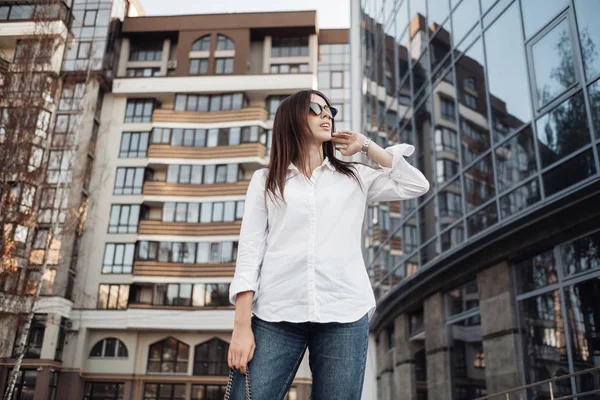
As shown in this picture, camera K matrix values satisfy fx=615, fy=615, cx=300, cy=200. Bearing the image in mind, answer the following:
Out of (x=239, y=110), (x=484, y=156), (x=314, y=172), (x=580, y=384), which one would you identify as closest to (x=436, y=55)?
(x=484, y=156)

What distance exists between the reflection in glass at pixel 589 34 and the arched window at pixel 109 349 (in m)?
32.8

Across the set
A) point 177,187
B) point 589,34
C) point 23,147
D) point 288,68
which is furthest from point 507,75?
point 288,68

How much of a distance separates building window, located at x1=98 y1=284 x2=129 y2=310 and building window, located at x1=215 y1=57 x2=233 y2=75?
52.0 feet

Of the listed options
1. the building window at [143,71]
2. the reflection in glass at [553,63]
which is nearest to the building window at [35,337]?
the building window at [143,71]

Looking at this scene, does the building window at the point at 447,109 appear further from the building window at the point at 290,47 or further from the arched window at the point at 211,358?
the building window at the point at 290,47

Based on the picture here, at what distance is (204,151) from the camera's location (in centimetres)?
3984

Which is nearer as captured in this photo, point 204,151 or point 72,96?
point 72,96

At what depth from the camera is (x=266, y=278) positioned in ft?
8.00

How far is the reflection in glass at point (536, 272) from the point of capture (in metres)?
10.4

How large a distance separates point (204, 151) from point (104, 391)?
15.7m

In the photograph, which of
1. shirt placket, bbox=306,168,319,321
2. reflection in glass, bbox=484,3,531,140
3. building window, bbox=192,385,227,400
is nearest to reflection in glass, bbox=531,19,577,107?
reflection in glass, bbox=484,3,531,140

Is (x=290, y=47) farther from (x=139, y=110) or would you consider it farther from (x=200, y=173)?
(x=200, y=173)

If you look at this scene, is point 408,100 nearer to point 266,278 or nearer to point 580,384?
point 580,384

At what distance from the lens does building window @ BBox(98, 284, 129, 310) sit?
3719cm
